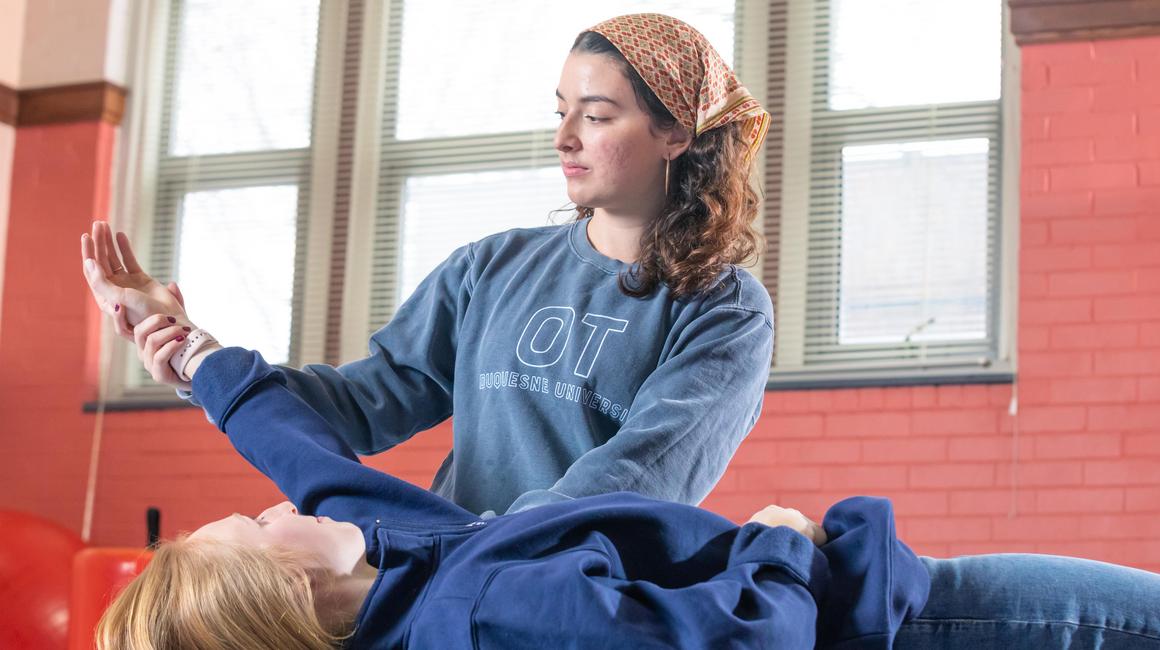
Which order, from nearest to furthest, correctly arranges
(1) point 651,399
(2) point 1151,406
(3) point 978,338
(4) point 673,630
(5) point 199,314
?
(4) point 673,630 < (1) point 651,399 < (2) point 1151,406 < (3) point 978,338 < (5) point 199,314

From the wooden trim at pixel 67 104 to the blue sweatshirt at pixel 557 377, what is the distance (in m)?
4.09

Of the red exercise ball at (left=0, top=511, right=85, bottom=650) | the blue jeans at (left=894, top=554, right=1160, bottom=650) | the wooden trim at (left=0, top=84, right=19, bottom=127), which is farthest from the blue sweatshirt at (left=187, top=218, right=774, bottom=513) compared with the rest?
the wooden trim at (left=0, top=84, right=19, bottom=127)

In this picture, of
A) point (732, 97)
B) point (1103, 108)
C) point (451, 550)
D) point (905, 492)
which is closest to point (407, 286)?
point (905, 492)

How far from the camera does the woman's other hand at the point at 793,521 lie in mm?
1488

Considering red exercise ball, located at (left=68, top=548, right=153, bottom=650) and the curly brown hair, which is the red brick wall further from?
the curly brown hair

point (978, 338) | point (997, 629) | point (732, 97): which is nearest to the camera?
point (997, 629)

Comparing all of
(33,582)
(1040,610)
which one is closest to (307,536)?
(1040,610)

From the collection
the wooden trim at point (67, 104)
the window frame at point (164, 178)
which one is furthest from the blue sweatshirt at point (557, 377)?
the wooden trim at point (67, 104)

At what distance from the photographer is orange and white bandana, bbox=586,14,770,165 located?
6.18 ft

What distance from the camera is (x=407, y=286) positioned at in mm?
5375

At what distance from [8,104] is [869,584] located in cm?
516

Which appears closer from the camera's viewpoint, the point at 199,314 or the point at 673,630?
the point at 673,630

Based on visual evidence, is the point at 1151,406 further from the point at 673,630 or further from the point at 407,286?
the point at 673,630

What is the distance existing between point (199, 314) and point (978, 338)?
3042 millimetres
